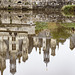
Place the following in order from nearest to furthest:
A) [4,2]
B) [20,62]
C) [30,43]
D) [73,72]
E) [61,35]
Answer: [73,72] → [20,62] → [30,43] → [61,35] → [4,2]

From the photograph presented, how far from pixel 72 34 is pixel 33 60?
575 centimetres

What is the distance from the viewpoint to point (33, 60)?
7.88 m

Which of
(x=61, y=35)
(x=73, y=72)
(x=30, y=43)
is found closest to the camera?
(x=73, y=72)

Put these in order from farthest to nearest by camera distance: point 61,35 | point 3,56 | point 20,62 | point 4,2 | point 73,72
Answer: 1. point 4,2
2. point 61,35
3. point 3,56
4. point 20,62
5. point 73,72

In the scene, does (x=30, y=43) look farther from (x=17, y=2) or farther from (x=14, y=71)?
(x=17, y=2)

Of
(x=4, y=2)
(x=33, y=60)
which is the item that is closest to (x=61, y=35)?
(x=33, y=60)

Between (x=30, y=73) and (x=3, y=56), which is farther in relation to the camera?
(x=3, y=56)

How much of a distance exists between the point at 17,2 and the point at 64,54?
3719cm

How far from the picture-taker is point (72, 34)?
13.3m

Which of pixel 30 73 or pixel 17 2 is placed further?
pixel 17 2

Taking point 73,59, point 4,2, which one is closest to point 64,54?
point 73,59

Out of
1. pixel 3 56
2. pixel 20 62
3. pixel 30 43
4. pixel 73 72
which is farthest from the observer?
pixel 30 43

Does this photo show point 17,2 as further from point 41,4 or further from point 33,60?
point 33,60

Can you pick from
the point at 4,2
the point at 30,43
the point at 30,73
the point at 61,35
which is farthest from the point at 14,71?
the point at 4,2
